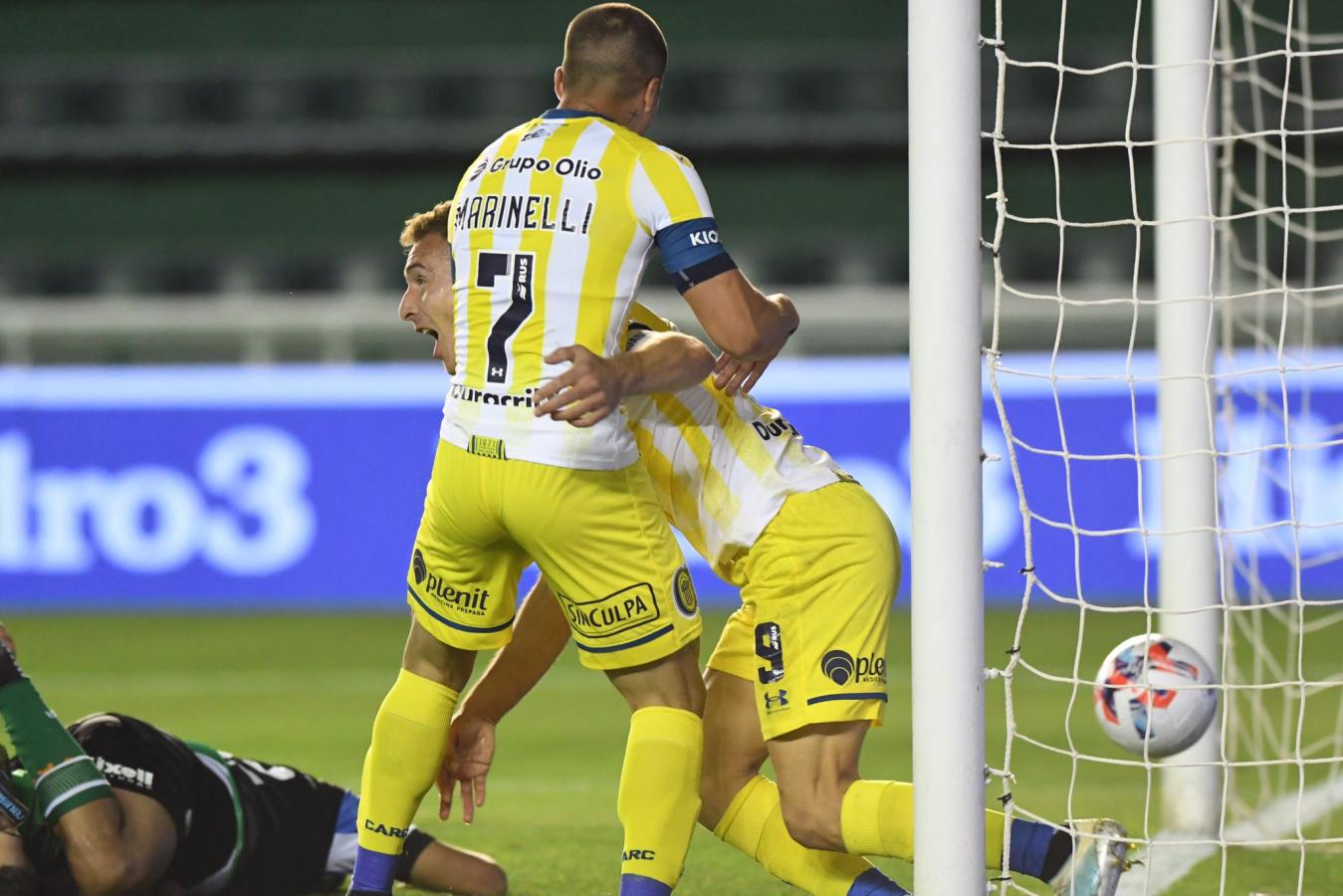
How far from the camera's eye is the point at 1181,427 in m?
4.68

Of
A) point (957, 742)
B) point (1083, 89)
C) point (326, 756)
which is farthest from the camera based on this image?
point (1083, 89)

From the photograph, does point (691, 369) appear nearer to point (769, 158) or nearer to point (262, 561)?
point (262, 561)

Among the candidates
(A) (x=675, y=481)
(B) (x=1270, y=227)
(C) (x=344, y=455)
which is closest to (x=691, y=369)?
(A) (x=675, y=481)

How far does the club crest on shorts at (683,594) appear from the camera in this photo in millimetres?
3242

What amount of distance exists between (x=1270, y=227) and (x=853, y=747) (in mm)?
11970

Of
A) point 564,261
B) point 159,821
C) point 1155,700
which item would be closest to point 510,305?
point 564,261

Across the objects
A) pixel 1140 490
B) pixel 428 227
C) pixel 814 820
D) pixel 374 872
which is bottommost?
pixel 374 872

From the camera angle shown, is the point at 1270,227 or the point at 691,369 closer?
the point at 691,369

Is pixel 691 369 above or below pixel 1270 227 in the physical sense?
below

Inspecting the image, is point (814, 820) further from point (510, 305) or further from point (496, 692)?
point (510, 305)

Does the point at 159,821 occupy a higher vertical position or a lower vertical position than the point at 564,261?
lower

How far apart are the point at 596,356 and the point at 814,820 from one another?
0.90m

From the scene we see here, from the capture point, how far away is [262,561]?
1002 cm

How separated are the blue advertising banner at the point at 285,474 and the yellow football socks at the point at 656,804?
6602mm
